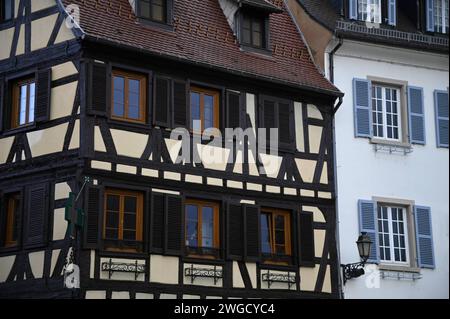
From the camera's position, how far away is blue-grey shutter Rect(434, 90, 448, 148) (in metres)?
24.8

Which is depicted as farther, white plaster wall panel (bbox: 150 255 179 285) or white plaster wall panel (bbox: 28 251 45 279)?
white plaster wall panel (bbox: 150 255 179 285)

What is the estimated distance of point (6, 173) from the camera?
68.7 feet

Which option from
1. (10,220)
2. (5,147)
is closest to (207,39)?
(5,147)

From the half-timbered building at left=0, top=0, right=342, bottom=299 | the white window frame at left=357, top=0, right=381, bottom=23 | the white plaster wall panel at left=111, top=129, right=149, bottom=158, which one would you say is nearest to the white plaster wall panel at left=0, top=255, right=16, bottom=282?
the half-timbered building at left=0, top=0, right=342, bottom=299

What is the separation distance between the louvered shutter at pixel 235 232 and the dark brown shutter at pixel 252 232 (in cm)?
11

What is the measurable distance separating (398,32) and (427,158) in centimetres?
296

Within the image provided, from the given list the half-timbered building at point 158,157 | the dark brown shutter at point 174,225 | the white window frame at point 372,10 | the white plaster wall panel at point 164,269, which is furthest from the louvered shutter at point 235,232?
the white window frame at point 372,10

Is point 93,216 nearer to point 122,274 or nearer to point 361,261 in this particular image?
point 122,274

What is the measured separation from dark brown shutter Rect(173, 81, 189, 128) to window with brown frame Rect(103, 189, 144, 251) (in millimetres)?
1721

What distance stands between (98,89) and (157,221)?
8.95ft

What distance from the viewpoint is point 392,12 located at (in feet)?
82.1

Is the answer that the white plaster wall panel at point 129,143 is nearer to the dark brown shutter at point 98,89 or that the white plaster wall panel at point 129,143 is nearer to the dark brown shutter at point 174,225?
the dark brown shutter at point 98,89

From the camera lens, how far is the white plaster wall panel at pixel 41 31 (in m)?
20.8

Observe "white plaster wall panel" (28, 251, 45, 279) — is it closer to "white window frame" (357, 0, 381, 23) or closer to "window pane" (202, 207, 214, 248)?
"window pane" (202, 207, 214, 248)
